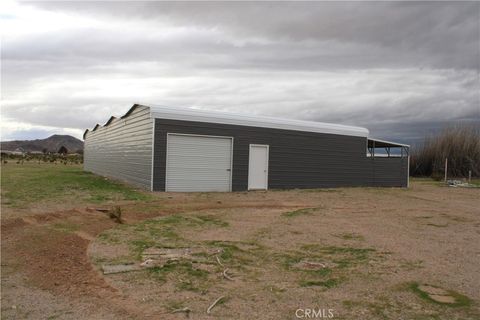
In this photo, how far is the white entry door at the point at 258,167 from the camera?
19.1 meters

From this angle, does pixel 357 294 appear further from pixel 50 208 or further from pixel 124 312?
pixel 50 208

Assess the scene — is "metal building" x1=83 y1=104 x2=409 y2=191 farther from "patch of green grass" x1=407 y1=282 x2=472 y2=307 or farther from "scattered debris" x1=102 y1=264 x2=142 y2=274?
"patch of green grass" x1=407 y1=282 x2=472 y2=307

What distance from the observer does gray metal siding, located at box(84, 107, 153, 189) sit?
1733cm

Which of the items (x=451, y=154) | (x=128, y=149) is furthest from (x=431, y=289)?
(x=451, y=154)

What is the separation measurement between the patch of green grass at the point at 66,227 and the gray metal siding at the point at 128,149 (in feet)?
24.0

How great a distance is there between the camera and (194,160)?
17.5 m

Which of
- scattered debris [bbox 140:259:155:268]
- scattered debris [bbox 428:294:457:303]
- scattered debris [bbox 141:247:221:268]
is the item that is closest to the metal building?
scattered debris [bbox 141:247:221:268]

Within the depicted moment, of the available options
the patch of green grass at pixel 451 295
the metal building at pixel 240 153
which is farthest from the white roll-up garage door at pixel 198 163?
the patch of green grass at pixel 451 295

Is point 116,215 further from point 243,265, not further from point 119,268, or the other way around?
point 243,265

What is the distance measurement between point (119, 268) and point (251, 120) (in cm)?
1323

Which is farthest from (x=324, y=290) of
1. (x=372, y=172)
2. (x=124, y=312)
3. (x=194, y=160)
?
(x=372, y=172)

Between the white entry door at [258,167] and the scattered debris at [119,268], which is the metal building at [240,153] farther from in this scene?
the scattered debris at [119,268]

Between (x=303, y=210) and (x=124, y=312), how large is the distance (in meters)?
8.75

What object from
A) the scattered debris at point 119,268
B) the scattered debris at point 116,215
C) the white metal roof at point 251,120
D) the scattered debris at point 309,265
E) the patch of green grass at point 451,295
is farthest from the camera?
the white metal roof at point 251,120
